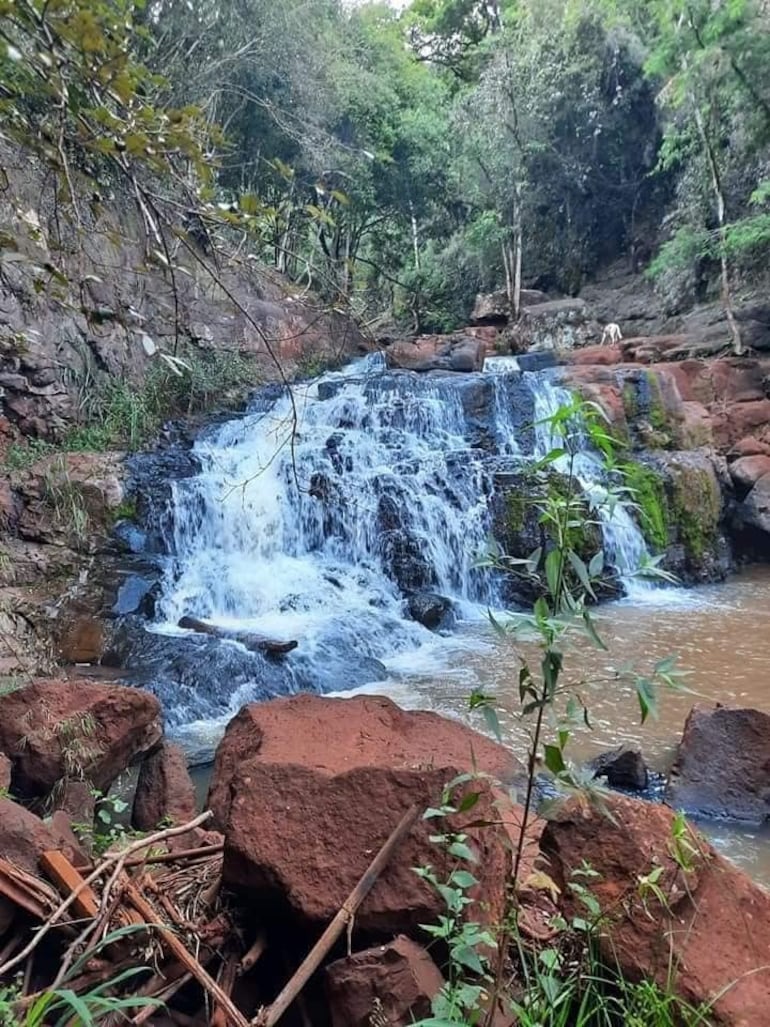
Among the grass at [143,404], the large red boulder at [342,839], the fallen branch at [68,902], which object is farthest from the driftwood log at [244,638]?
the fallen branch at [68,902]

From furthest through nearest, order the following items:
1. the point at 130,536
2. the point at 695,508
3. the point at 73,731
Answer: the point at 695,508 < the point at 130,536 < the point at 73,731

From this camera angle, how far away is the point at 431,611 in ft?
24.1

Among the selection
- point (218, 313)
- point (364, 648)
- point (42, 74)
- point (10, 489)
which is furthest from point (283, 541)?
point (42, 74)

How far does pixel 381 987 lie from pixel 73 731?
2.35 metres

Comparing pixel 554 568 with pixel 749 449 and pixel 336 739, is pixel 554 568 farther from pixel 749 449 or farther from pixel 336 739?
pixel 749 449

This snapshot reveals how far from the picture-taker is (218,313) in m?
13.0

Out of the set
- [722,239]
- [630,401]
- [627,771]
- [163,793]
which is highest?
[722,239]

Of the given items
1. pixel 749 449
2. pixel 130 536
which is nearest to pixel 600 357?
pixel 749 449

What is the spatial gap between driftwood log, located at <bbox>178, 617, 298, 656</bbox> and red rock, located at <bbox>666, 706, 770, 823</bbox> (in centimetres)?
324

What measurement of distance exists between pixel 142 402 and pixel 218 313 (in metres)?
3.88

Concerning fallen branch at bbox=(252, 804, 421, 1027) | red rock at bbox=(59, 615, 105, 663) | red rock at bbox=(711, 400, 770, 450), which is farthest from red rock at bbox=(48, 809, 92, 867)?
red rock at bbox=(711, 400, 770, 450)

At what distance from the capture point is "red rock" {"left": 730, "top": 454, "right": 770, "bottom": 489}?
376 inches

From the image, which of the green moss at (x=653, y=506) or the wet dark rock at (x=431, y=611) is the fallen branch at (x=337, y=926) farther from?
the green moss at (x=653, y=506)

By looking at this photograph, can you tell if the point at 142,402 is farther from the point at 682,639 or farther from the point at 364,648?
the point at 682,639
